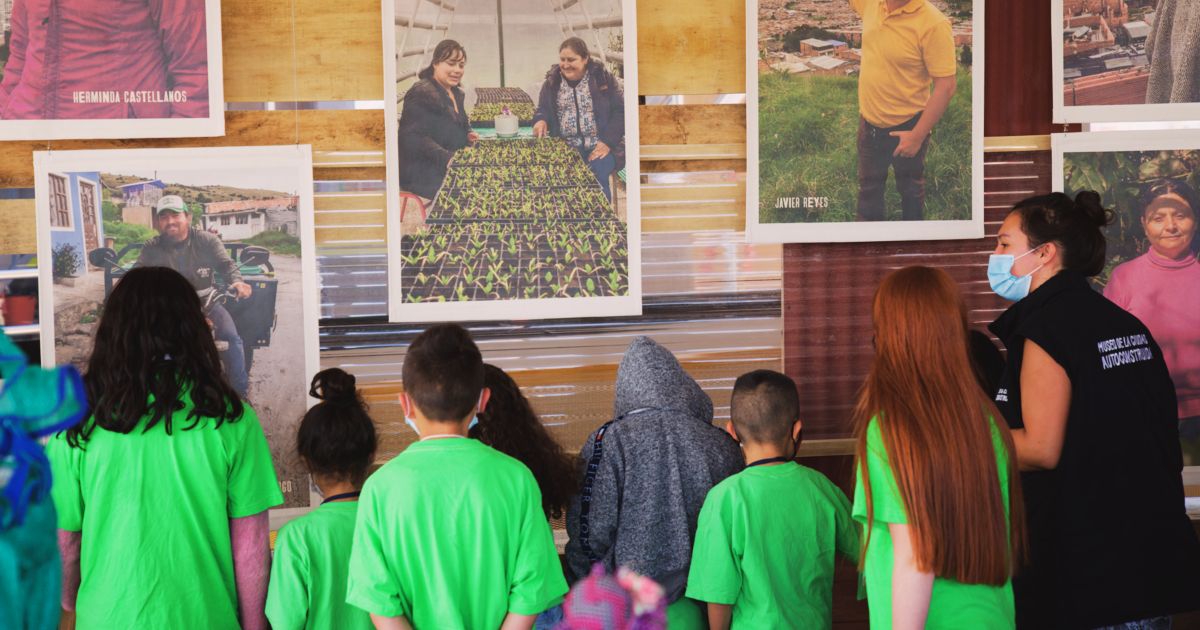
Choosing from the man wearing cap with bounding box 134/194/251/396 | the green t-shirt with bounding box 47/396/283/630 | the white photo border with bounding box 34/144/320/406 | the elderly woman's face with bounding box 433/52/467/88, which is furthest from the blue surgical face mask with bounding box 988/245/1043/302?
the man wearing cap with bounding box 134/194/251/396

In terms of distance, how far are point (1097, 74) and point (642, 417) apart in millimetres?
1923

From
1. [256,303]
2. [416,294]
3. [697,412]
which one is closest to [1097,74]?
[697,412]

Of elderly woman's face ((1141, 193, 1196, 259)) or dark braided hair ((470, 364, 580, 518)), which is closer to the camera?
dark braided hair ((470, 364, 580, 518))

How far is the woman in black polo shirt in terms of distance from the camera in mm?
2094

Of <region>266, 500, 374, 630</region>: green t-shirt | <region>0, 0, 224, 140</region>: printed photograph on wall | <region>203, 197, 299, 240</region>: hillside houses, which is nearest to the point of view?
<region>266, 500, 374, 630</region>: green t-shirt

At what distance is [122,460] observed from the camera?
1.98m

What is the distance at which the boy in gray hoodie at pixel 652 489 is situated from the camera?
229 cm

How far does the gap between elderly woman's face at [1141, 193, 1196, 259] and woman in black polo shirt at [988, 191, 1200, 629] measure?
1221mm

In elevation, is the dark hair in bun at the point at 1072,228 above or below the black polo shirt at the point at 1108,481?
above

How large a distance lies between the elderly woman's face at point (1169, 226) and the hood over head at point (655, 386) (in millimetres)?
1708

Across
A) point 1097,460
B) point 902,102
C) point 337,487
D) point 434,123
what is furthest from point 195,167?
point 1097,460

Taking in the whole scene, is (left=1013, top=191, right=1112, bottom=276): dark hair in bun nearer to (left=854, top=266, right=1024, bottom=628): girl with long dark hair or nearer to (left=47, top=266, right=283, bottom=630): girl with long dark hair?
(left=854, top=266, right=1024, bottom=628): girl with long dark hair

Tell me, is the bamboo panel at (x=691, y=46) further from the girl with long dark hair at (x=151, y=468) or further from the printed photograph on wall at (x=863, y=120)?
the girl with long dark hair at (x=151, y=468)

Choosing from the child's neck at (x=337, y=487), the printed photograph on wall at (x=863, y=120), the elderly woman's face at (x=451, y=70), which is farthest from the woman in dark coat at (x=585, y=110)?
the child's neck at (x=337, y=487)
